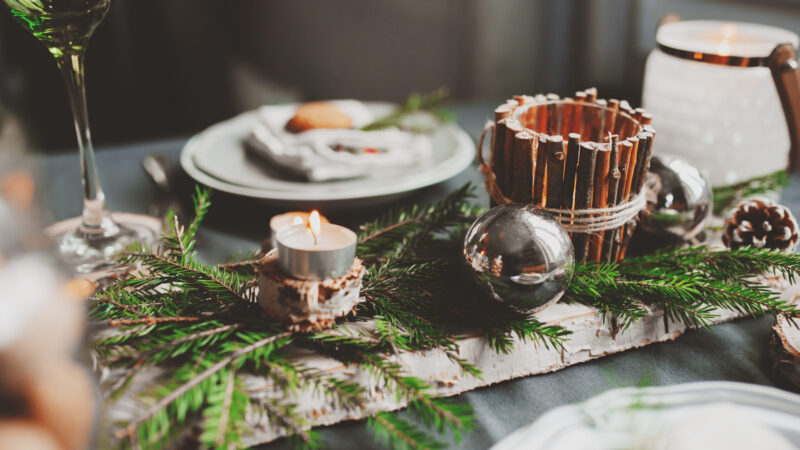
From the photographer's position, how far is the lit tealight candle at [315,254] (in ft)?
1.32

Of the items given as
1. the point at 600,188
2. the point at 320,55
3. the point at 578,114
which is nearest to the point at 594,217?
the point at 600,188

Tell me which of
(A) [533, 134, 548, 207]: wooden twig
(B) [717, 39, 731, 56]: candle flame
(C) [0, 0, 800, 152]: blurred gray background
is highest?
(B) [717, 39, 731, 56]: candle flame

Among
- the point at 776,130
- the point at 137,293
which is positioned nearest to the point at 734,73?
the point at 776,130

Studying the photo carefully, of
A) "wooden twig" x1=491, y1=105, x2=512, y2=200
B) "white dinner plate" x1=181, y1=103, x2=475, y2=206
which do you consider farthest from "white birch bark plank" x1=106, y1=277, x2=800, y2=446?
"white dinner plate" x1=181, y1=103, x2=475, y2=206

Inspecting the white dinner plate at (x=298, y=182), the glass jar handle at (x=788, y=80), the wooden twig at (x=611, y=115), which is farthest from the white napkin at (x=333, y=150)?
the glass jar handle at (x=788, y=80)

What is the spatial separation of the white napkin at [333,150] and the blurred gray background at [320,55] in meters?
0.40

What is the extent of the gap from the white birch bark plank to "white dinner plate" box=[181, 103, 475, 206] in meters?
0.24

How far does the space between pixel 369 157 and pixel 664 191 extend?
1.15 feet

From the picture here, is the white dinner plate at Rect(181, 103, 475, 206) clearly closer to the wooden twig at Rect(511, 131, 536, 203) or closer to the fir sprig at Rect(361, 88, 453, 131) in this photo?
the fir sprig at Rect(361, 88, 453, 131)

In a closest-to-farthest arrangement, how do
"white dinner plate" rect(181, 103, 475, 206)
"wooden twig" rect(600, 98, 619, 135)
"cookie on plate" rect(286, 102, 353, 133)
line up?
"wooden twig" rect(600, 98, 619, 135) < "white dinner plate" rect(181, 103, 475, 206) < "cookie on plate" rect(286, 102, 353, 133)

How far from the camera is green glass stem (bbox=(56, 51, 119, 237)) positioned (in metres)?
0.53

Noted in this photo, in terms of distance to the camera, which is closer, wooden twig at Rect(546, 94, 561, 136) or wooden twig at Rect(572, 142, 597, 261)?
wooden twig at Rect(572, 142, 597, 261)

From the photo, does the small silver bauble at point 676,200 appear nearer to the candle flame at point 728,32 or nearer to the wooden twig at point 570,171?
the wooden twig at point 570,171

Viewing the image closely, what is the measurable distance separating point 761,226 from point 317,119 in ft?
1.79
